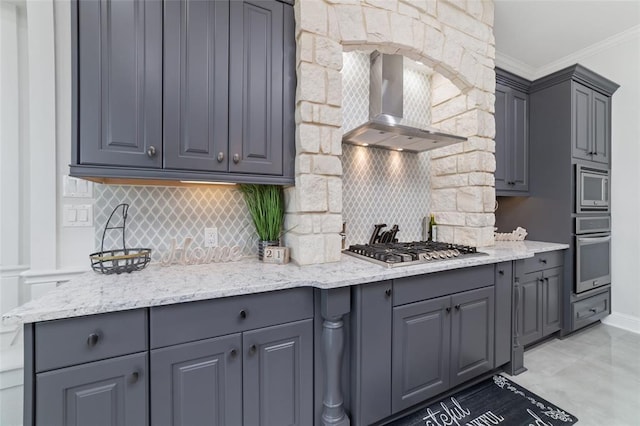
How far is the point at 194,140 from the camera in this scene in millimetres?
1463

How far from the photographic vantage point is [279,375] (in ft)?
4.38

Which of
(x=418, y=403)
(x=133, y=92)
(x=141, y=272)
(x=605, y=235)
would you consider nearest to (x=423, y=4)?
(x=133, y=92)

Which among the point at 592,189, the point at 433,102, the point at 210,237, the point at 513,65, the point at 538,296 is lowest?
the point at 538,296

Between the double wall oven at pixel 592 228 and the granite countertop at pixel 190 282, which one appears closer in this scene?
the granite countertop at pixel 190 282

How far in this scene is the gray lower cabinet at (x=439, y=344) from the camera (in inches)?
62.1

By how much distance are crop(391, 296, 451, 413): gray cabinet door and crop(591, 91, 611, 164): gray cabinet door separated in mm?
2873

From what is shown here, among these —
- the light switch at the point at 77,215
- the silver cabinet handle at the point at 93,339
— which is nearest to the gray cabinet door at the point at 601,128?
the silver cabinet handle at the point at 93,339

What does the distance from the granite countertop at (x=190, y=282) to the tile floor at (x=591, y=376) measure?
1126 millimetres

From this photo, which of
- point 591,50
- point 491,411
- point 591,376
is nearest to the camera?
point 491,411

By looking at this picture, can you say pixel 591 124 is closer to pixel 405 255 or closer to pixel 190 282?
pixel 405 255

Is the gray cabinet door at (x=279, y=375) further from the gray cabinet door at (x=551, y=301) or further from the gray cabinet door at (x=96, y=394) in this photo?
the gray cabinet door at (x=551, y=301)

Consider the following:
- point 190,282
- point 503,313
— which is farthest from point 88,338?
point 503,313

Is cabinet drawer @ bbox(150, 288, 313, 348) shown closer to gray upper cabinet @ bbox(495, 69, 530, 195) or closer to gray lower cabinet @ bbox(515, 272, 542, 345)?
gray lower cabinet @ bbox(515, 272, 542, 345)

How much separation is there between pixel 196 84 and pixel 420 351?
2.08 m
